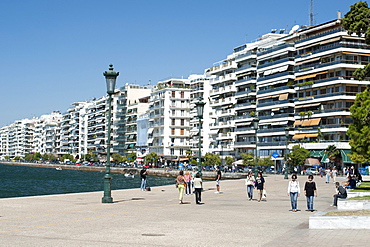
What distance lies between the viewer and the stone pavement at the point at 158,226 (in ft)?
43.7

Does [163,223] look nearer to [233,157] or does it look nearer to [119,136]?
[233,157]

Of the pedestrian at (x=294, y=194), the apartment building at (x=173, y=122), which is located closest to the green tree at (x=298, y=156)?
the apartment building at (x=173, y=122)

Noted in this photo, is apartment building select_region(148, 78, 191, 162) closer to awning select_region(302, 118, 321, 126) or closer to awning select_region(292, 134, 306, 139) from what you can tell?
awning select_region(292, 134, 306, 139)

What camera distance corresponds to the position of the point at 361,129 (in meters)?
30.4

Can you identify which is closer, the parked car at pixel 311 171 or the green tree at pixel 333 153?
the parked car at pixel 311 171

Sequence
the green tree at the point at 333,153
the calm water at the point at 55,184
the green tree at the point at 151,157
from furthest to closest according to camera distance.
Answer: the green tree at the point at 151,157
the green tree at the point at 333,153
the calm water at the point at 55,184

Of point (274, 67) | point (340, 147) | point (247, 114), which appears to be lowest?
point (340, 147)

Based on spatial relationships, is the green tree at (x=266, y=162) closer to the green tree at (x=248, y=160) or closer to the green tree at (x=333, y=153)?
the green tree at (x=248, y=160)

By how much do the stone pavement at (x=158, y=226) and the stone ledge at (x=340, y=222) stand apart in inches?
14.3

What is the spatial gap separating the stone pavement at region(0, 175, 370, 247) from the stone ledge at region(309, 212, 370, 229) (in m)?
0.36

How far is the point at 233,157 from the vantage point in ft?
358

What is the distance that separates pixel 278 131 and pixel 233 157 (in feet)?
50.3

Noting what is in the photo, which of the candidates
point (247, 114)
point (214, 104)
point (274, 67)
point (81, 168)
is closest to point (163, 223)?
point (274, 67)

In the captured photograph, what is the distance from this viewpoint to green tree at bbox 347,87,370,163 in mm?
30000
